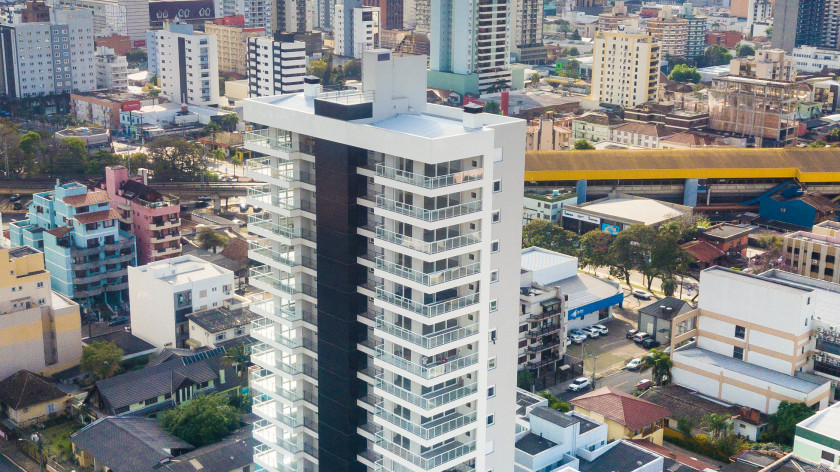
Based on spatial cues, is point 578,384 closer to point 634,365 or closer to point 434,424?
point 634,365

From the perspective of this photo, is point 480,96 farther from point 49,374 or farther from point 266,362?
point 266,362

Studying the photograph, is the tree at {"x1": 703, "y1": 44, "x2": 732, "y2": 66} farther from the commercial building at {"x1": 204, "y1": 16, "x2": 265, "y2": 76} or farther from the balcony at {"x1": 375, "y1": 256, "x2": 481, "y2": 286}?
the balcony at {"x1": 375, "y1": 256, "x2": 481, "y2": 286}

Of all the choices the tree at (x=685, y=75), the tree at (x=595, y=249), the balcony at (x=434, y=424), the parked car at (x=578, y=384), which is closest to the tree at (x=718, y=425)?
the parked car at (x=578, y=384)

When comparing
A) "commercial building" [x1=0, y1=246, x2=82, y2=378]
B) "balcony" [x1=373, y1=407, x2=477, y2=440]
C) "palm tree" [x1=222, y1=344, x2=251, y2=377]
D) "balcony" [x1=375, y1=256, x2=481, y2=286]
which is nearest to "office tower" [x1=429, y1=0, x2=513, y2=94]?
"palm tree" [x1=222, y1=344, x2=251, y2=377]

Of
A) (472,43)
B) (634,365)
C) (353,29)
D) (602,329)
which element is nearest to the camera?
(634,365)

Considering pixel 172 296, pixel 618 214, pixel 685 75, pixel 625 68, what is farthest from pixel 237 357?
pixel 685 75

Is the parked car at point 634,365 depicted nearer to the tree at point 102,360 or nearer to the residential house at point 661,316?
the residential house at point 661,316
